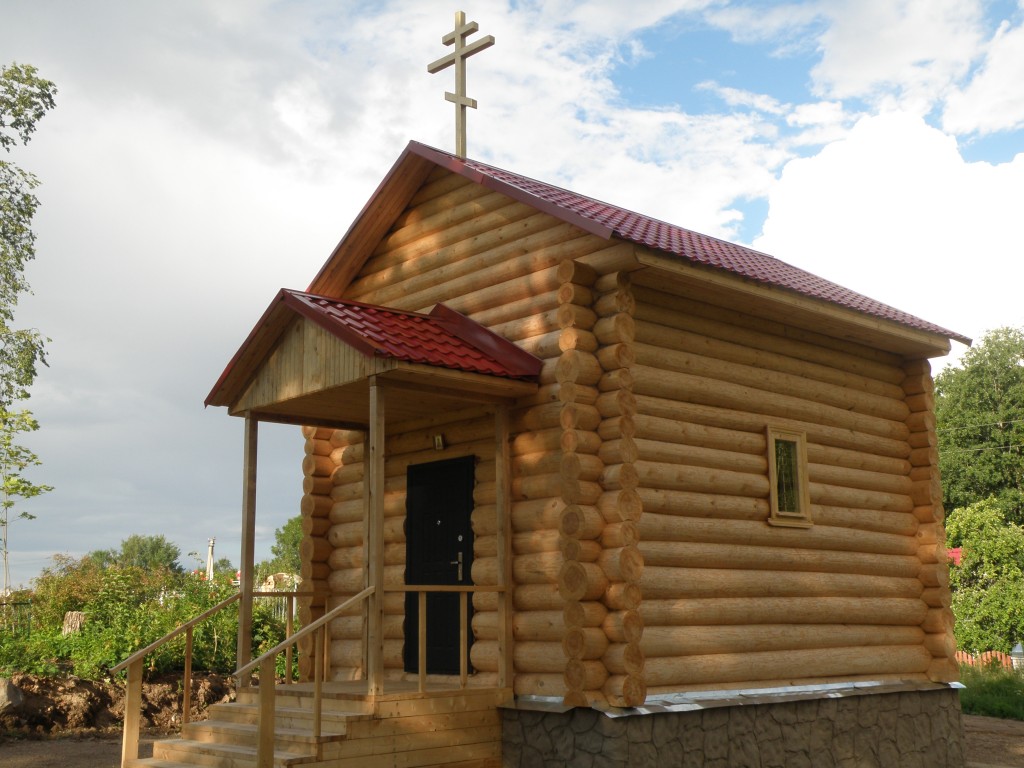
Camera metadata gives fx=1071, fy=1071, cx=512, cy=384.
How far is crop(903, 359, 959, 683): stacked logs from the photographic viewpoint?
13.5 metres

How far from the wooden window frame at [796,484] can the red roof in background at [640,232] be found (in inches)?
62.3

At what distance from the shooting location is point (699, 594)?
34.4 feet

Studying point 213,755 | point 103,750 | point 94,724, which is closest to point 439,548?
point 213,755

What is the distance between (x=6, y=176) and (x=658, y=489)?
17.5 meters

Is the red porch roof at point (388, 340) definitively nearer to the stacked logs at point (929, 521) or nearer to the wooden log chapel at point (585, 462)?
the wooden log chapel at point (585, 462)

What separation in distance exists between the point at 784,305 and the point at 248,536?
6.19 m

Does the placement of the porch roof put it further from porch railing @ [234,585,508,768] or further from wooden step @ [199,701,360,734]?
wooden step @ [199,701,360,734]

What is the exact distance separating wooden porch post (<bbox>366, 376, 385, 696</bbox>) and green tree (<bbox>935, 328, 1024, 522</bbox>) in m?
38.1

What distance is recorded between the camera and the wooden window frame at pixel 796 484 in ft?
38.2

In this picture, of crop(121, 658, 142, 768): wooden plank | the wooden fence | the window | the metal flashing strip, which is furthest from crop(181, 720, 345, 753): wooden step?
the wooden fence

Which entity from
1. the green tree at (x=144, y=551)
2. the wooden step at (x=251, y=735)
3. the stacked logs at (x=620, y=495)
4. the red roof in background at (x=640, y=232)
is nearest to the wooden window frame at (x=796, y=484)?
the red roof in background at (x=640, y=232)

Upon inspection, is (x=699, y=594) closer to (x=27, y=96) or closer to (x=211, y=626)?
(x=211, y=626)

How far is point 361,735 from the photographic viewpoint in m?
9.06

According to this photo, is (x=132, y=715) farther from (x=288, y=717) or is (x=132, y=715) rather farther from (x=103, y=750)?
(x=103, y=750)
